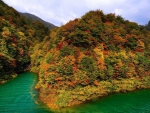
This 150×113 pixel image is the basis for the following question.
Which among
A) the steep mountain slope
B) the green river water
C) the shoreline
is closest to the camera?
the green river water

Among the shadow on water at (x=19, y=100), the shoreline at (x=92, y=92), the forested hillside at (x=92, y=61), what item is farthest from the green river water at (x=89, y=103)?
the forested hillside at (x=92, y=61)

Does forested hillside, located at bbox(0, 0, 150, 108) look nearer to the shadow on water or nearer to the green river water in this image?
the green river water

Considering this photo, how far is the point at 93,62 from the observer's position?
71.3 feet

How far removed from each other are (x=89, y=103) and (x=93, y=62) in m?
5.15

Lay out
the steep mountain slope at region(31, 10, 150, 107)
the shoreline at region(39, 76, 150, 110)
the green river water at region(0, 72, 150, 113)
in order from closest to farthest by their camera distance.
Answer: the green river water at region(0, 72, 150, 113) → the shoreline at region(39, 76, 150, 110) → the steep mountain slope at region(31, 10, 150, 107)

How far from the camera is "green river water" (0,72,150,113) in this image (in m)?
17.5

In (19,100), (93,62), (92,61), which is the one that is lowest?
(19,100)

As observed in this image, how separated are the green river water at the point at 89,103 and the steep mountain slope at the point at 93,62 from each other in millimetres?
953

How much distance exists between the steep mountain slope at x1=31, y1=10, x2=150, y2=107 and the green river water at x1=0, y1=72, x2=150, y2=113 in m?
0.95

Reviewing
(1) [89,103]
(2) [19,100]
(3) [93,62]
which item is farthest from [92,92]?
(2) [19,100]

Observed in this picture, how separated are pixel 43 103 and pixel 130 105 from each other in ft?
31.6

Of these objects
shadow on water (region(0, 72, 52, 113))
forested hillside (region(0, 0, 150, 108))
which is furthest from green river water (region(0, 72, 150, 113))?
forested hillside (region(0, 0, 150, 108))

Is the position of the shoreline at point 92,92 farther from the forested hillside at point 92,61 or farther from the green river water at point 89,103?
the green river water at point 89,103

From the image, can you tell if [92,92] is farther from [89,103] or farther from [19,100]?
[19,100]
